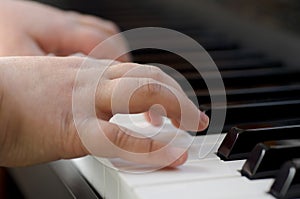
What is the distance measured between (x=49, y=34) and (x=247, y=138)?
583 mm

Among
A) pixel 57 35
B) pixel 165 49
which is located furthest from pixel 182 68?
pixel 57 35

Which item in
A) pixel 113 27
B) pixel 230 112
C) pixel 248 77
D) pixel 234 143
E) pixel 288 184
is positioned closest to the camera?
pixel 288 184

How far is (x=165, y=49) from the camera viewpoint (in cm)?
108

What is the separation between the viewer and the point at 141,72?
27.3 inches

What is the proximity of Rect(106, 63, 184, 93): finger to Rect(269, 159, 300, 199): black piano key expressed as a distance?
17 centimetres

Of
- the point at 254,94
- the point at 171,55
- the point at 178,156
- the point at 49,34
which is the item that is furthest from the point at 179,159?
the point at 49,34

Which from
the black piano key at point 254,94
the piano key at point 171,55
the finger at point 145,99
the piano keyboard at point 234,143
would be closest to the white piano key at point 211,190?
the piano keyboard at point 234,143

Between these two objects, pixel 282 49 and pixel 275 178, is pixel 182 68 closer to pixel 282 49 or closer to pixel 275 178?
pixel 282 49

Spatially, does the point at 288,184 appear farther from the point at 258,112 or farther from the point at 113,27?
the point at 113,27

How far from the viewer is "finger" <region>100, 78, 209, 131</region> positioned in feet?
2.15

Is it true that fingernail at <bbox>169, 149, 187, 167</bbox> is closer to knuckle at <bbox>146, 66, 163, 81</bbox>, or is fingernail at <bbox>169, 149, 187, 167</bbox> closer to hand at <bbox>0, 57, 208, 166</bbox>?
hand at <bbox>0, 57, 208, 166</bbox>

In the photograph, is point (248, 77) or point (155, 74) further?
point (248, 77)

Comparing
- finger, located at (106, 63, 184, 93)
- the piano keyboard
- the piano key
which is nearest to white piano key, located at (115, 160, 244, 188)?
the piano keyboard

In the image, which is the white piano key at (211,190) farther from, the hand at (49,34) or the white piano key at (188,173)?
the hand at (49,34)
